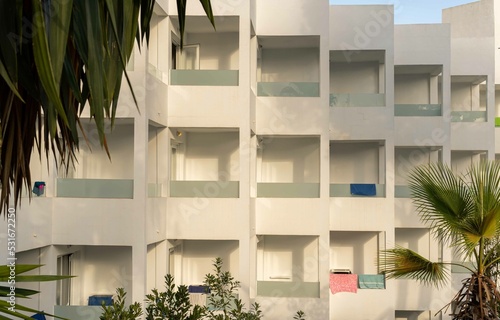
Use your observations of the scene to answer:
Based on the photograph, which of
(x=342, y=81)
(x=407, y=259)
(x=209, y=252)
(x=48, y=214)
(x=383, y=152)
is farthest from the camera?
(x=342, y=81)

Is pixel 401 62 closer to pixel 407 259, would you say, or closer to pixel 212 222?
pixel 212 222

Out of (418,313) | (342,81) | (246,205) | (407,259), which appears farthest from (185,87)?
(418,313)

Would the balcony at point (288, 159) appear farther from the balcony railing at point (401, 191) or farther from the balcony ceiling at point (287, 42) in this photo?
the balcony ceiling at point (287, 42)

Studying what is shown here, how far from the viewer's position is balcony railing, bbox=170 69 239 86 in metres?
17.0

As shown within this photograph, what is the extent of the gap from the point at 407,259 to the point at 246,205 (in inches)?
290

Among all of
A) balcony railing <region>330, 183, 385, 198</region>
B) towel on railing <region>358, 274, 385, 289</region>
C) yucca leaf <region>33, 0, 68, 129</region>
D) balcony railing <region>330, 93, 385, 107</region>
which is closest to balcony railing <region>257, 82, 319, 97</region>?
balcony railing <region>330, 93, 385, 107</region>

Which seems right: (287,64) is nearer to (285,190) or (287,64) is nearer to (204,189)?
(285,190)

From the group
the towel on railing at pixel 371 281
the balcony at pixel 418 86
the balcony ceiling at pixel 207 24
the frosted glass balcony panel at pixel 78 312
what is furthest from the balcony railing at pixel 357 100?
the frosted glass balcony panel at pixel 78 312

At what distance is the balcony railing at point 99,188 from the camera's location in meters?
14.9

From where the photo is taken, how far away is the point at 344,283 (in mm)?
20141

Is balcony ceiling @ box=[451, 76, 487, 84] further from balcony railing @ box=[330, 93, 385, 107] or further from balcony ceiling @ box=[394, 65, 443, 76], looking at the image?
balcony railing @ box=[330, 93, 385, 107]

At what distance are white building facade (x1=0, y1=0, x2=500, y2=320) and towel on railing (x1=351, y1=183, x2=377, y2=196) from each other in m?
0.02

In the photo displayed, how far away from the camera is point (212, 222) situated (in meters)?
16.8

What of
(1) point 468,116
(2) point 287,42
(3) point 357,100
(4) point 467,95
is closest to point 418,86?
(1) point 468,116
